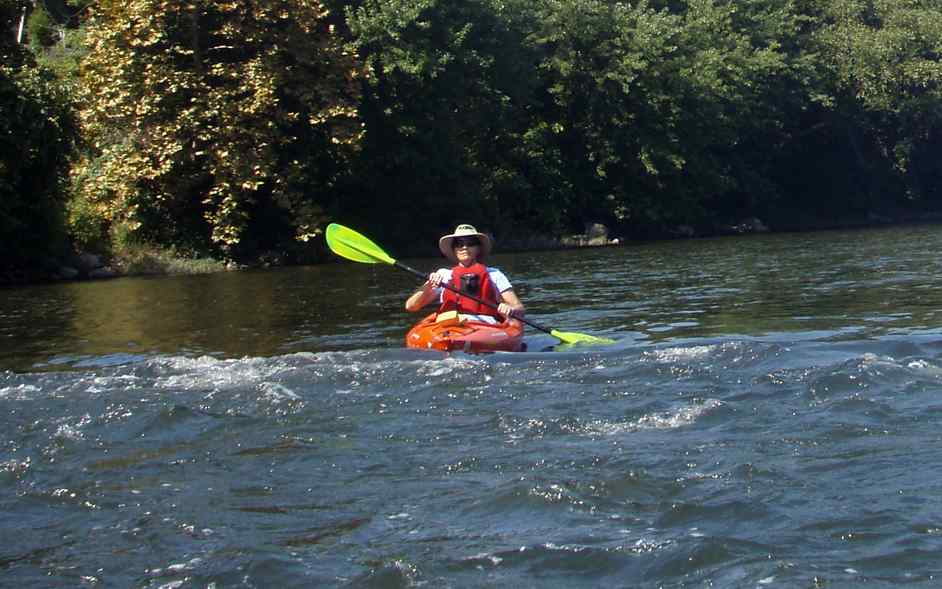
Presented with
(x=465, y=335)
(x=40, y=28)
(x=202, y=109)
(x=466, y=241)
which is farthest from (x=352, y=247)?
(x=40, y=28)

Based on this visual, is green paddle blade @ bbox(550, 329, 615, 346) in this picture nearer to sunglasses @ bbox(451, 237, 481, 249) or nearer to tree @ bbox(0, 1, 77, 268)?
sunglasses @ bbox(451, 237, 481, 249)

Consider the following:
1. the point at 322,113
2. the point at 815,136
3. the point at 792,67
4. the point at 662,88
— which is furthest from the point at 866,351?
the point at 815,136

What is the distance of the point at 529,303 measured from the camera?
14.3 m

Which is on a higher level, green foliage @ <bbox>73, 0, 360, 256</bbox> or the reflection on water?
green foliage @ <bbox>73, 0, 360, 256</bbox>

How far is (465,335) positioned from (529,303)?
505 centimetres

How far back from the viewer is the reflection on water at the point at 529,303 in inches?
436

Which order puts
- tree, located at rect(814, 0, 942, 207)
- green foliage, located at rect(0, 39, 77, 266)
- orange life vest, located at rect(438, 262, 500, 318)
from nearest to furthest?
1. orange life vest, located at rect(438, 262, 500, 318)
2. green foliage, located at rect(0, 39, 77, 266)
3. tree, located at rect(814, 0, 942, 207)

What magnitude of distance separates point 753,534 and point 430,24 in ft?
78.3

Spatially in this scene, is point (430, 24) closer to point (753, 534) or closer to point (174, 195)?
point (174, 195)

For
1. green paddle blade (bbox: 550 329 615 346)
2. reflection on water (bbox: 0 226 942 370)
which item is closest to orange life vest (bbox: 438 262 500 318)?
green paddle blade (bbox: 550 329 615 346)

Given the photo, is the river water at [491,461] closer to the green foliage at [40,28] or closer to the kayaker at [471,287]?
the kayaker at [471,287]

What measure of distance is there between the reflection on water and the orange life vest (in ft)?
3.05

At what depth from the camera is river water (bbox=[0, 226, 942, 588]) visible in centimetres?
444

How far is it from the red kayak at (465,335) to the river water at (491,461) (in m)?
0.23
